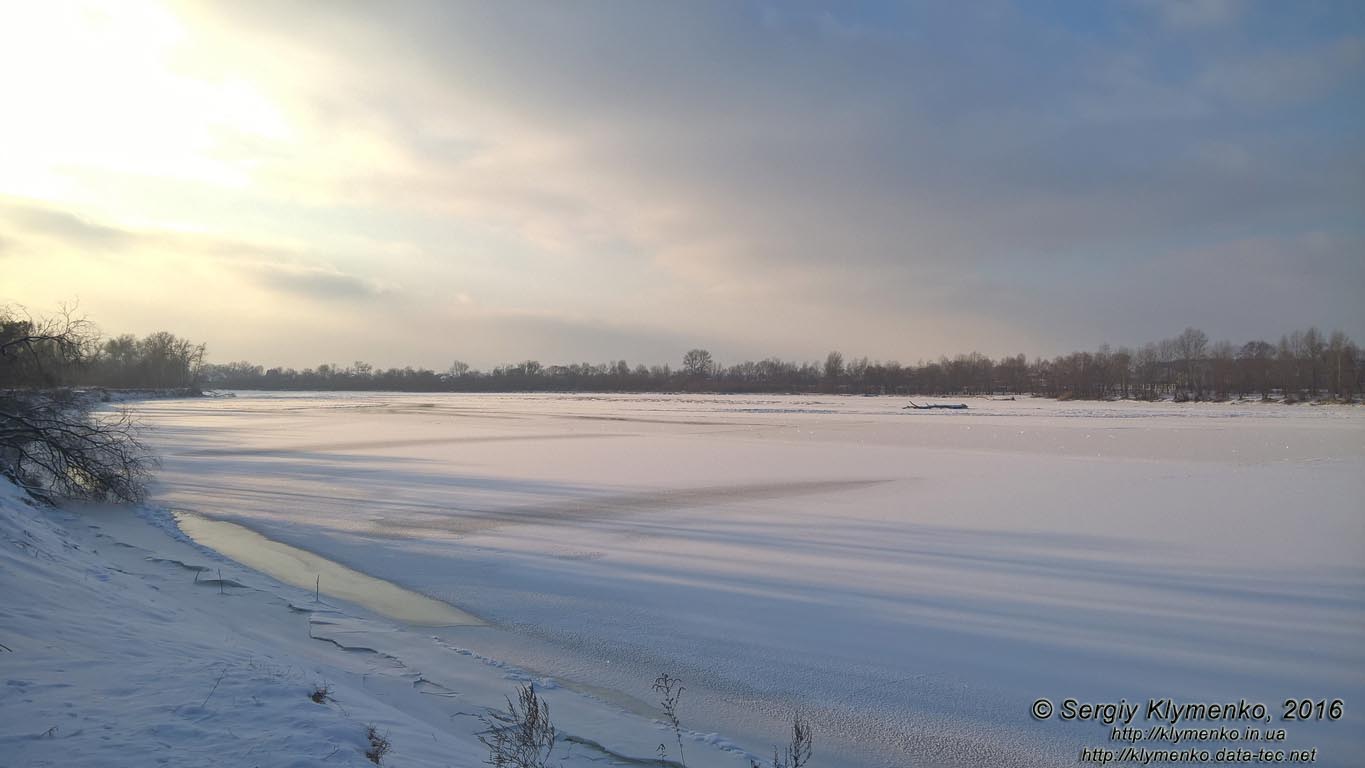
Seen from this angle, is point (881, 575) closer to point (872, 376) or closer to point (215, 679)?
point (215, 679)

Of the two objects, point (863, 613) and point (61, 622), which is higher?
point (61, 622)

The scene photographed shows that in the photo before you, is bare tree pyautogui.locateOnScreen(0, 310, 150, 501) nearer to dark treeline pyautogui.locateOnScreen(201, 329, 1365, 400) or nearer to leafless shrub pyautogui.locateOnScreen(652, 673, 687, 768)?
leafless shrub pyautogui.locateOnScreen(652, 673, 687, 768)

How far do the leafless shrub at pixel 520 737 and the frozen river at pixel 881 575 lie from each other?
75 centimetres

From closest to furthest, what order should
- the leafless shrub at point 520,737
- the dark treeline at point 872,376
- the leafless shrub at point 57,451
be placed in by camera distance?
the leafless shrub at point 520,737 < the leafless shrub at point 57,451 < the dark treeline at point 872,376

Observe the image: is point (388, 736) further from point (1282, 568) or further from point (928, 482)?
point (928, 482)

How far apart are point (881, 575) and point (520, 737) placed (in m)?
4.63

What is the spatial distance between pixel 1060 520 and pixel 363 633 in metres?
8.58

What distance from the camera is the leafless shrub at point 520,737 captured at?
11.7 ft

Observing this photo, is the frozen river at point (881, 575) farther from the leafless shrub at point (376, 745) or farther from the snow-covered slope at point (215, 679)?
the leafless shrub at point (376, 745)

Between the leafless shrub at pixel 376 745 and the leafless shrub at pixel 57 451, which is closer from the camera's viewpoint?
the leafless shrub at pixel 376 745

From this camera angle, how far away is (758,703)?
15.3 ft

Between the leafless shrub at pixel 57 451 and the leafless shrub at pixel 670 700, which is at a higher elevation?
the leafless shrub at pixel 57 451

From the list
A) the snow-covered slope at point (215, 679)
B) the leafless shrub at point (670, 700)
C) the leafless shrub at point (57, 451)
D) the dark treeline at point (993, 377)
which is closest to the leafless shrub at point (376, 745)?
the snow-covered slope at point (215, 679)

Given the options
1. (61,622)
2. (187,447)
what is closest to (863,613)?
(61,622)
